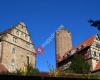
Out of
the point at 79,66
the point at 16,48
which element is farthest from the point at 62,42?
the point at 79,66

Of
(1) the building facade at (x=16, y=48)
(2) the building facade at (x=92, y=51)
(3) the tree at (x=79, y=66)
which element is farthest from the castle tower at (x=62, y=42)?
(3) the tree at (x=79, y=66)

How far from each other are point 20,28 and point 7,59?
7.37m

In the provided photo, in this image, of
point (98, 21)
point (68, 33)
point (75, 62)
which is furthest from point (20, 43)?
point (98, 21)

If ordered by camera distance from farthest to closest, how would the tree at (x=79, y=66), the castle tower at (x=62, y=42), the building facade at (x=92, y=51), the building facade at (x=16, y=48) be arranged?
the castle tower at (x=62, y=42) → the building facade at (x=92, y=51) → the building facade at (x=16, y=48) → the tree at (x=79, y=66)

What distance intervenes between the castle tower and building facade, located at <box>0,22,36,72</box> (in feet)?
45.9

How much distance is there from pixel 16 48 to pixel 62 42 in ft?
67.0

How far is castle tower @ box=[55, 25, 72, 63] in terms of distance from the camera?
232 ft

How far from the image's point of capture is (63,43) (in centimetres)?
7169

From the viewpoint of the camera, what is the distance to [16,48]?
53719 mm

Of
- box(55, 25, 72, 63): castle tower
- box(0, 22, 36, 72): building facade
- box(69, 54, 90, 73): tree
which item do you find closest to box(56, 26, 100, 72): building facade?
box(69, 54, 90, 73): tree

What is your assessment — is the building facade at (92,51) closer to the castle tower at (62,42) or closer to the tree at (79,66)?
the tree at (79,66)

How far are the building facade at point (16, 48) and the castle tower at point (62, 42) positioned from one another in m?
14.0

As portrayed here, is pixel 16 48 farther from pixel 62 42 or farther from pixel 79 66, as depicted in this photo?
pixel 62 42

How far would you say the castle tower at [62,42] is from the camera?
232 feet
